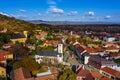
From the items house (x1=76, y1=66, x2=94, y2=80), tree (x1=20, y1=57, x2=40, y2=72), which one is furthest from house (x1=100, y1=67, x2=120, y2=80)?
tree (x1=20, y1=57, x2=40, y2=72)

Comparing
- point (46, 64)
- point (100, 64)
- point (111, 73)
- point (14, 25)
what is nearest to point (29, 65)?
point (46, 64)

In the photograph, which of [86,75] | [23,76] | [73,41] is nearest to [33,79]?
[23,76]

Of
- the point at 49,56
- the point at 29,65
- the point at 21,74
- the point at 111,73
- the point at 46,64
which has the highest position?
the point at 29,65

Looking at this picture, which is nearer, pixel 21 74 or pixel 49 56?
pixel 21 74

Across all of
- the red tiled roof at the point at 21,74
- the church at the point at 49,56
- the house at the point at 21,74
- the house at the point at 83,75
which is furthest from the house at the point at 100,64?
the red tiled roof at the point at 21,74

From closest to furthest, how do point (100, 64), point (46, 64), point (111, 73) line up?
point (111, 73) → point (46, 64) → point (100, 64)

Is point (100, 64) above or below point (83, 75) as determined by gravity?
below

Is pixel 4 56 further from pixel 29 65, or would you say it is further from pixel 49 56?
pixel 29 65

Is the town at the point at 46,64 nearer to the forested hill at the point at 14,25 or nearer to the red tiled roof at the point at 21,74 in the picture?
the red tiled roof at the point at 21,74

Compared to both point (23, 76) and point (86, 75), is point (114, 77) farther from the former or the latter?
point (23, 76)
